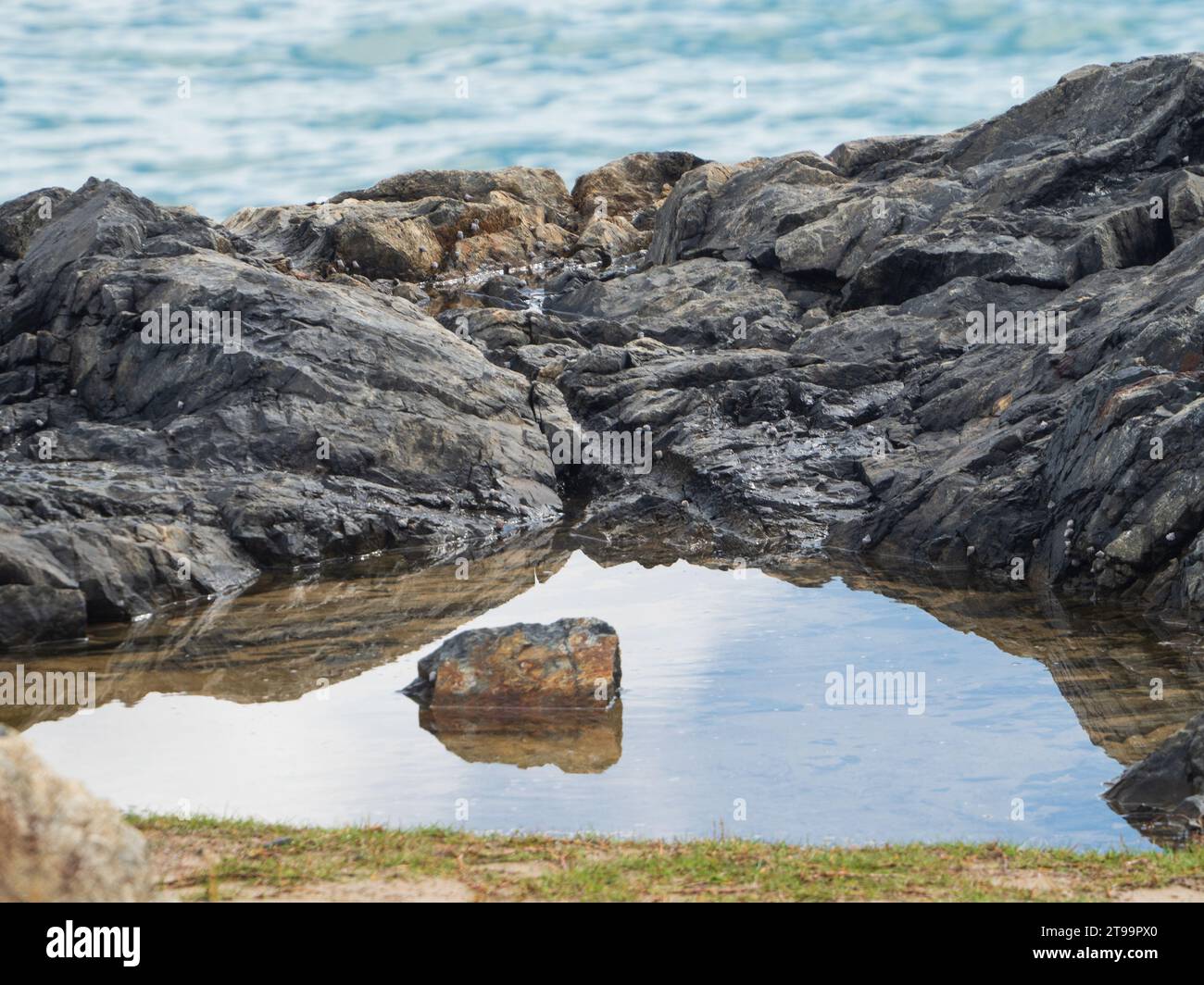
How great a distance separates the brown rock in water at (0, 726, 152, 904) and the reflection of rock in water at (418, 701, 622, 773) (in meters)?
8.22

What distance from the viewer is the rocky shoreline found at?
25875mm

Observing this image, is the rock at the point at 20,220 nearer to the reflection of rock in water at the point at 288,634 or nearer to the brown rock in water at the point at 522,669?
the reflection of rock in water at the point at 288,634

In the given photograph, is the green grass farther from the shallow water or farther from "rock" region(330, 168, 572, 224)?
"rock" region(330, 168, 572, 224)

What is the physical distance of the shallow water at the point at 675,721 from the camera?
13828mm

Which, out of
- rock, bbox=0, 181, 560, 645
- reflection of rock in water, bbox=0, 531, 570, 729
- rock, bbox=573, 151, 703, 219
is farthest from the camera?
rock, bbox=573, 151, 703, 219

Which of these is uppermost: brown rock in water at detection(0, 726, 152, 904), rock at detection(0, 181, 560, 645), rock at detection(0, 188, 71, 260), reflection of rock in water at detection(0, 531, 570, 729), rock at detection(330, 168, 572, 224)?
rock at detection(330, 168, 572, 224)

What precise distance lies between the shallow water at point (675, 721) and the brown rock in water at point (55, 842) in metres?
5.53

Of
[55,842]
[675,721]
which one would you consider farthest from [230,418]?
[55,842]

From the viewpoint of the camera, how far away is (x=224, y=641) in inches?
879

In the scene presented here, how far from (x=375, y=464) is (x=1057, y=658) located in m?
19.1

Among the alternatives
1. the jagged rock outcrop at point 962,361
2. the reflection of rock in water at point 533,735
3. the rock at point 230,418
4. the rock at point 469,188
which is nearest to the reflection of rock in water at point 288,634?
the rock at point 230,418

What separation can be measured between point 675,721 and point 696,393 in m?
23.7

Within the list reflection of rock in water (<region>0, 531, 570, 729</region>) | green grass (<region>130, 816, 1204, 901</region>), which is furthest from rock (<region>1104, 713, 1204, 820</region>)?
reflection of rock in water (<region>0, 531, 570, 729</region>)
